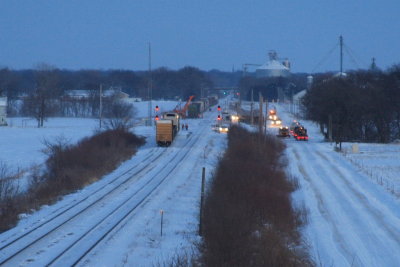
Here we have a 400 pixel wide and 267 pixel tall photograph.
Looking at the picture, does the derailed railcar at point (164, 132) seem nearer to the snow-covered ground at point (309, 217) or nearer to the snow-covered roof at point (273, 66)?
the snow-covered ground at point (309, 217)

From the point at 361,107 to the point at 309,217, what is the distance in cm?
4057

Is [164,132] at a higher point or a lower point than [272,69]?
lower

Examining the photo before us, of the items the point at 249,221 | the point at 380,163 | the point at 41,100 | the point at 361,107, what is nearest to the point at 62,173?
the point at 249,221

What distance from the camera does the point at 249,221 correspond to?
14273mm

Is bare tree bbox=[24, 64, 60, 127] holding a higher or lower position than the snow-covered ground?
higher

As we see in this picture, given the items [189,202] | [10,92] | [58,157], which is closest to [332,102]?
[58,157]

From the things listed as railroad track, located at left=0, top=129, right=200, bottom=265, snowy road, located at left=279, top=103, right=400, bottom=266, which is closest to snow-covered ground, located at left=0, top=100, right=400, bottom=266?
snowy road, located at left=279, top=103, right=400, bottom=266

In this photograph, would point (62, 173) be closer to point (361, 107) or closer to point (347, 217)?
point (347, 217)

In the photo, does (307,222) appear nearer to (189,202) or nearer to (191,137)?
(189,202)

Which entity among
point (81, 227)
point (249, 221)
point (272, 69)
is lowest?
point (81, 227)

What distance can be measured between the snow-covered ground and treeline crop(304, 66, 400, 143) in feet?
68.6

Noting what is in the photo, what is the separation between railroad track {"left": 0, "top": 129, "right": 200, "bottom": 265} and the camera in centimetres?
1384

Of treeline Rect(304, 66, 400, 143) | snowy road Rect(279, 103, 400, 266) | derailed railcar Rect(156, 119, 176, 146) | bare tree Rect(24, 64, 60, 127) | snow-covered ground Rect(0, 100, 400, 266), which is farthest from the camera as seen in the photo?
bare tree Rect(24, 64, 60, 127)

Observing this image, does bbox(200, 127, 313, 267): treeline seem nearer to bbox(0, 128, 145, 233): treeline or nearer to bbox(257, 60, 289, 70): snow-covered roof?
bbox(0, 128, 145, 233): treeline
